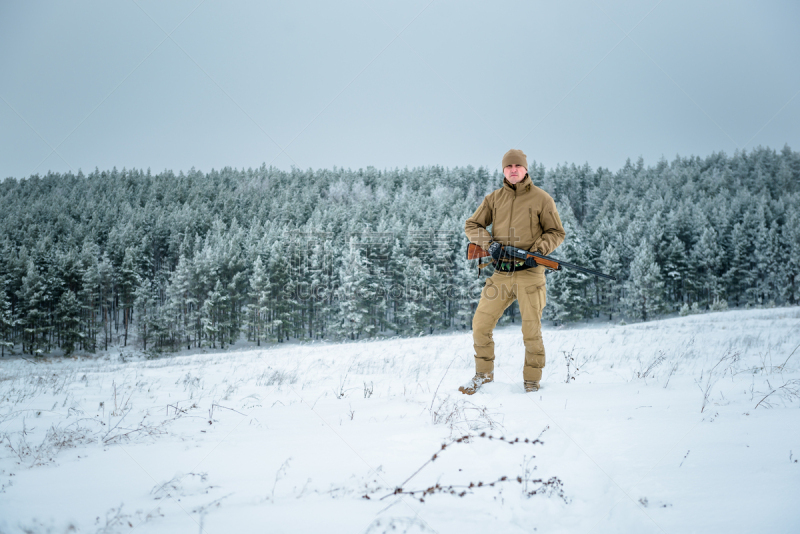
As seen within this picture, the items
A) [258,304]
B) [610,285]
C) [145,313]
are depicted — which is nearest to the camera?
[258,304]

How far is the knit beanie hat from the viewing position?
4.74 meters

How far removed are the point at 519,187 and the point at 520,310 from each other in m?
1.51

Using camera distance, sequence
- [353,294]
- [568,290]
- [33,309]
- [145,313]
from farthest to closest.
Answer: [145,313] < [568,290] < [353,294] < [33,309]

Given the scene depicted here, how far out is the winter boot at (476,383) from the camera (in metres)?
4.52

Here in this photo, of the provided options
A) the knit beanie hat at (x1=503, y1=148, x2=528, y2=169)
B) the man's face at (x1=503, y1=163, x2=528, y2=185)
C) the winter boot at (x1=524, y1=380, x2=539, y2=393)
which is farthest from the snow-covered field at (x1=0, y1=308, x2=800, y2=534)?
the knit beanie hat at (x1=503, y1=148, x2=528, y2=169)

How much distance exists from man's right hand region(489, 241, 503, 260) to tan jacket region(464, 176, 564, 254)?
121mm

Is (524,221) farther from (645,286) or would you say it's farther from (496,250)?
(645,286)

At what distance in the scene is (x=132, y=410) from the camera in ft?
12.9

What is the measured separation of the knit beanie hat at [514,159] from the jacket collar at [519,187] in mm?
186

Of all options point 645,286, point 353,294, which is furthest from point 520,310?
point 645,286

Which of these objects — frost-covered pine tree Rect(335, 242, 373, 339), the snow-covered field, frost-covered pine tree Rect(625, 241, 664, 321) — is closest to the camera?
the snow-covered field

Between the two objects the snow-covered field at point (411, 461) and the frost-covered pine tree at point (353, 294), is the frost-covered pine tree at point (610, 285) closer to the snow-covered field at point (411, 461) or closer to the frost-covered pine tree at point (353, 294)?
the frost-covered pine tree at point (353, 294)

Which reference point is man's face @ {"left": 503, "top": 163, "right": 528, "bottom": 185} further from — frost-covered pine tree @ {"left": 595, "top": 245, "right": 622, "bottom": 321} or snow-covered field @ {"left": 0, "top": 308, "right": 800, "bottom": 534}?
frost-covered pine tree @ {"left": 595, "top": 245, "right": 622, "bottom": 321}

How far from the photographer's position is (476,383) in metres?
4.70
